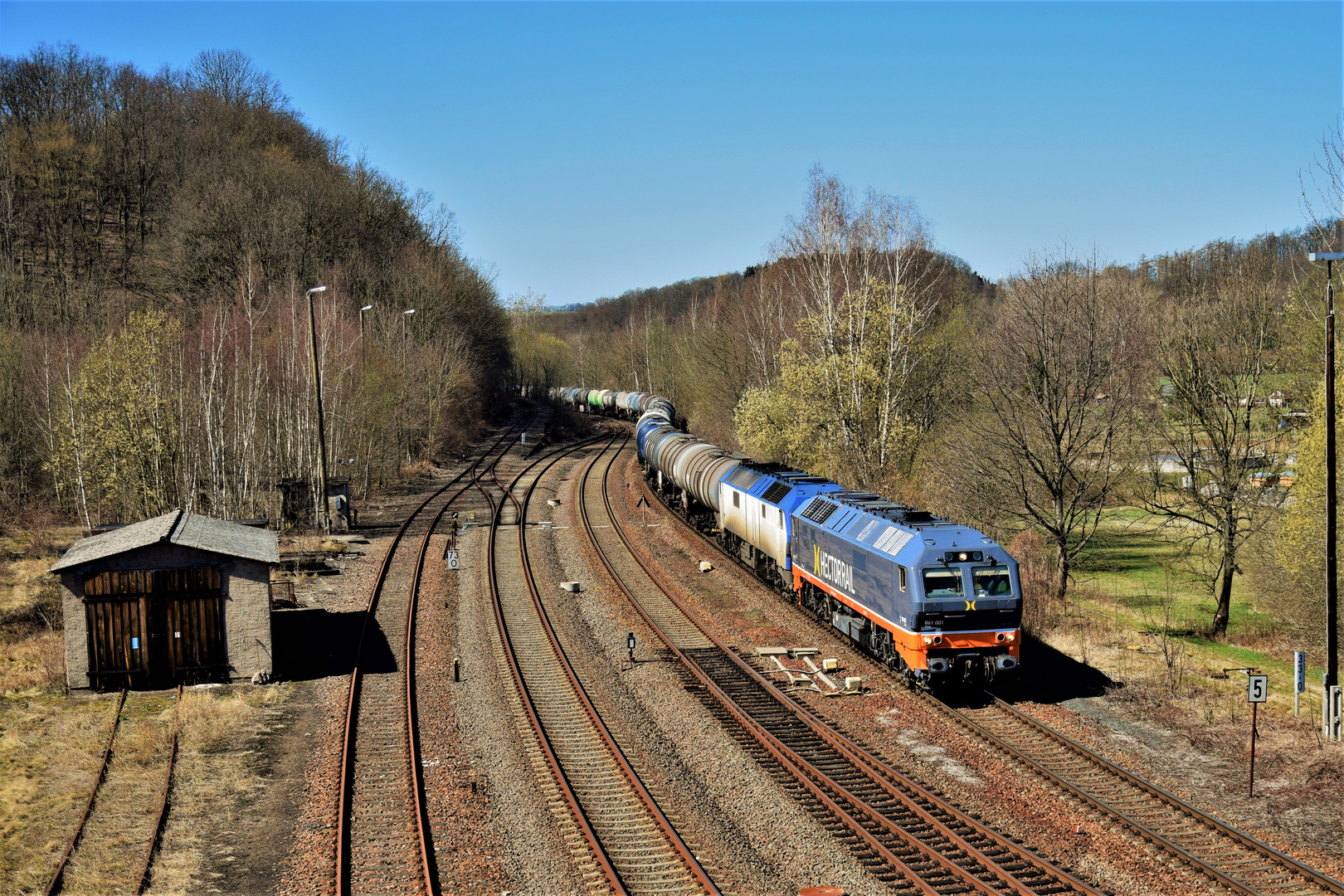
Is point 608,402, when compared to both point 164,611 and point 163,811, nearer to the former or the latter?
point 164,611

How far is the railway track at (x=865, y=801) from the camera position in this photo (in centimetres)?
1216

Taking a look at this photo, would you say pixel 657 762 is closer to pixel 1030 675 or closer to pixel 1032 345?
pixel 1030 675

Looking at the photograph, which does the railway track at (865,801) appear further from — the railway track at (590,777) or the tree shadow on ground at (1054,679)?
the tree shadow on ground at (1054,679)

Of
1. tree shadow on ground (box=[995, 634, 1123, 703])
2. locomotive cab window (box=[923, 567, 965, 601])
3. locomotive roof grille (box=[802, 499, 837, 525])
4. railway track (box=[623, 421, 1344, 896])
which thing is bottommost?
tree shadow on ground (box=[995, 634, 1123, 703])

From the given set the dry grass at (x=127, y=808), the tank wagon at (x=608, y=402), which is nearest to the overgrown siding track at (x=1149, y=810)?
the dry grass at (x=127, y=808)

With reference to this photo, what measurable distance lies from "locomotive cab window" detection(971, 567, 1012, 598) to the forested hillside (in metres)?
26.5

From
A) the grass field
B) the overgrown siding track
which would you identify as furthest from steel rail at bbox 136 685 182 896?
the grass field

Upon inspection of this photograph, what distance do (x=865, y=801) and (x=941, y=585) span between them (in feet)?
17.1

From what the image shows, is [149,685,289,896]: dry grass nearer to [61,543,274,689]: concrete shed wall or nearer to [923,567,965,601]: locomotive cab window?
[61,543,274,689]: concrete shed wall

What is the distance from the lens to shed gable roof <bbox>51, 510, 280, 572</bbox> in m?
20.0

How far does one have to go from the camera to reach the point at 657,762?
16.3 metres

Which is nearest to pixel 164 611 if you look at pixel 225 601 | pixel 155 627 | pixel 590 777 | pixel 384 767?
pixel 155 627

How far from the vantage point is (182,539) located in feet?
66.9

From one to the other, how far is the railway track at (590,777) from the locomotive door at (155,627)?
645 centimetres
